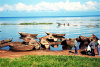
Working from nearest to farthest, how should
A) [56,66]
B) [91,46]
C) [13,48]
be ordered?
[56,66]
[91,46]
[13,48]

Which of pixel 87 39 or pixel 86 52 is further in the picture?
pixel 87 39

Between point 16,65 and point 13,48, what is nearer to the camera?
point 16,65

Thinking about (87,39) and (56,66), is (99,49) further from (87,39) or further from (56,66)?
(87,39)

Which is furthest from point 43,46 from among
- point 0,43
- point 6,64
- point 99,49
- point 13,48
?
point 6,64

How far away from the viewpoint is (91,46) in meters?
15.9

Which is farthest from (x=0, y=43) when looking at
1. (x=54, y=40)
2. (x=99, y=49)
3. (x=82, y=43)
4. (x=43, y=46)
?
(x=99, y=49)

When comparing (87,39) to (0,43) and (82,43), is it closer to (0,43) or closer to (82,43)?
(82,43)

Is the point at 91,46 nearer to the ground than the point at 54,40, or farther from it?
farther from it

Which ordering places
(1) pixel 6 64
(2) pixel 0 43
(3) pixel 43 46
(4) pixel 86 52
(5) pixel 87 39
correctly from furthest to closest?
(5) pixel 87 39, (2) pixel 0 43, (3) pixel 43 46, (4) pixel 86 52, (1) pixel 6 64

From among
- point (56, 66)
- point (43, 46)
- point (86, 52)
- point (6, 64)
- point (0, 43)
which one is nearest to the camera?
point (56, 66)

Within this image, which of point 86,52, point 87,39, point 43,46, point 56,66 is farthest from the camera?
point 87,39

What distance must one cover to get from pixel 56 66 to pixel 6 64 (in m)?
4.03

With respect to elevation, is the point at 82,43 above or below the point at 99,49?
below

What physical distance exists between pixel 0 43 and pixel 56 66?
18.2 m
